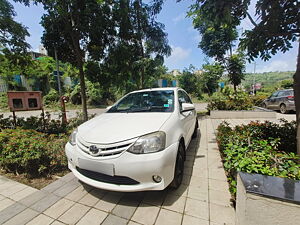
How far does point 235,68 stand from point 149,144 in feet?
28.6

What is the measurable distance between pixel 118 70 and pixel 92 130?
422cm

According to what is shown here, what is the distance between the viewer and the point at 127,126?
1932 millimetres

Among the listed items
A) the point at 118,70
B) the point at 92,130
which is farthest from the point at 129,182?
the point at 118,70

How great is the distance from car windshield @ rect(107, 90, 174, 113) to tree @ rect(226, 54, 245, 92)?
23.5 ft

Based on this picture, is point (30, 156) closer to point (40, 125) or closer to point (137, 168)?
point (137, 168)

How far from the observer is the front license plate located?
1631 mm

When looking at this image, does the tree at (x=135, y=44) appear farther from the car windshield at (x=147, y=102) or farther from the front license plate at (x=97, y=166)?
the front license plate at (x=97, y=166)

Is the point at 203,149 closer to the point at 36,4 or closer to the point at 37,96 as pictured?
the point at 37,96

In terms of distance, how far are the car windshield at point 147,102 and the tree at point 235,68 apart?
7167mm

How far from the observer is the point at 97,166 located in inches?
66.4

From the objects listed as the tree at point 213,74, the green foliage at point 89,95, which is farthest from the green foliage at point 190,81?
the green foliage at point 89,95

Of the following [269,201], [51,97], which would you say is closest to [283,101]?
[269,201]

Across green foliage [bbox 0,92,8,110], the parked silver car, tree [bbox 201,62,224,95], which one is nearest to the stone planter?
tree [bbox 201,62,224,95]

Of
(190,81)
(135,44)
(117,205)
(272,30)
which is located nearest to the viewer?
(117,205)
